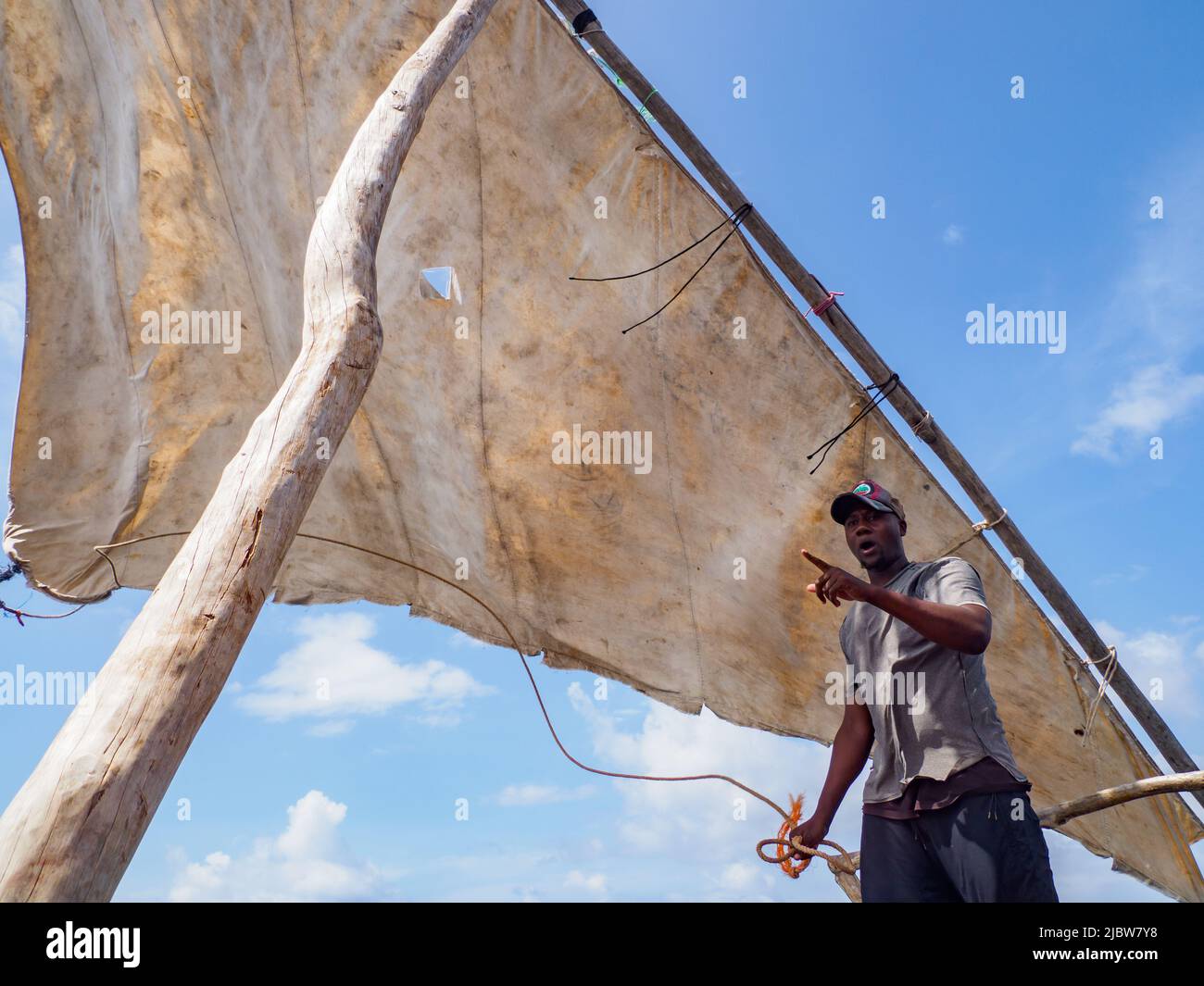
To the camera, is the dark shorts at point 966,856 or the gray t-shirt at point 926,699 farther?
the gray t-shirt at point 926,699

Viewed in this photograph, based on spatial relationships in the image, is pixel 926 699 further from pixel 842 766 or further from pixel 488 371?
pixel 488 371

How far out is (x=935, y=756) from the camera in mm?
2764

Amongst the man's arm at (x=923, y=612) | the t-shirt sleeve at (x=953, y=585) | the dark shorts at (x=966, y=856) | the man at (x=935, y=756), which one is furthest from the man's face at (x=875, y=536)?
the dark shorts at (x=966, y=856)

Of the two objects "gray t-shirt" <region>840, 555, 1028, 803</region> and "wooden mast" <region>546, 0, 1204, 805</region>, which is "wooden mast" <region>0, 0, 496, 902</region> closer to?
"gray t-shirt" <region>840, 555, 1028, 803</region>

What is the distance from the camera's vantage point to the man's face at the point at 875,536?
3.34 metres

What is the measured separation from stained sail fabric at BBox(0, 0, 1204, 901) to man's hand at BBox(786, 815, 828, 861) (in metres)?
2.09

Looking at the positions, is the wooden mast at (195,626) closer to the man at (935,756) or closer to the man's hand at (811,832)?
the man at (935,756)

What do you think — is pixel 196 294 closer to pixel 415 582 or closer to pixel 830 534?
pixel 415 582

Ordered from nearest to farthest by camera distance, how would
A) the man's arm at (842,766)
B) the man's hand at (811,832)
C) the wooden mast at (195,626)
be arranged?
the wooden mast at (195,626) < the man's arm at (842,766) < the man's hand at (811,832)

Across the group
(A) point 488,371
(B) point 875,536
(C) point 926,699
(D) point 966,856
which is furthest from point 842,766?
(A) point 488,371

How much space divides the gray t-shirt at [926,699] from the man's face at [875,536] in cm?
20

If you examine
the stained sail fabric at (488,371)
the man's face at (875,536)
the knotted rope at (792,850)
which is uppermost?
the stained sail fabric at (488,371)
